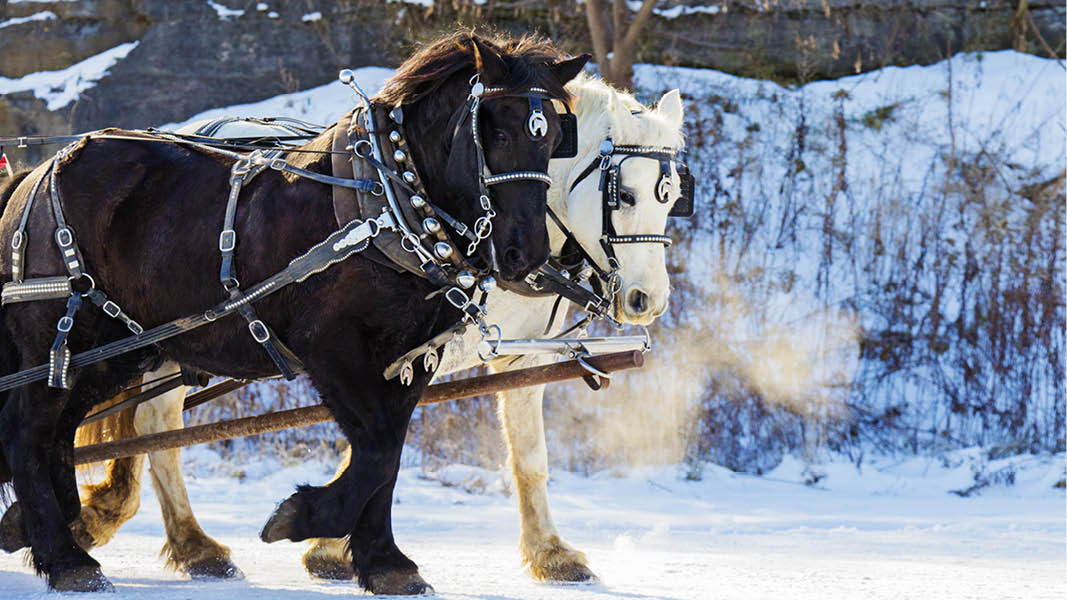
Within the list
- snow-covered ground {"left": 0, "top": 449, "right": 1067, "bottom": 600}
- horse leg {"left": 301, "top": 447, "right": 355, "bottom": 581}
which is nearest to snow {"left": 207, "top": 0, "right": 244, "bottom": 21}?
snow-covered ground {"left": 0, "top": 449, "right": 1067, "bottom": 600}

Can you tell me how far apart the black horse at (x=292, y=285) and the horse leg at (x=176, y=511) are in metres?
0.80

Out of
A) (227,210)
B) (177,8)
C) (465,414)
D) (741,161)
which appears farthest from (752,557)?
(177,8)

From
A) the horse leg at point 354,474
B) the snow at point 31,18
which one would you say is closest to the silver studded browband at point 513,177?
the horse leg at point 354,474

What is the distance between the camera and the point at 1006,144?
11836 millimetres

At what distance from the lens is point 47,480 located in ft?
15.3

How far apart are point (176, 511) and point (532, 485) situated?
159 centimetres

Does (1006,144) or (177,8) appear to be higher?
(177,8)

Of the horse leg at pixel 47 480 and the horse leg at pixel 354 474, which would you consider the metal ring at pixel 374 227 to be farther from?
the horse leg at pixel 47 480

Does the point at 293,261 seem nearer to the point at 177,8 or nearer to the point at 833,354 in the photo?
the point at 833,354

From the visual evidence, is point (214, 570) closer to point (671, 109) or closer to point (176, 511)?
point (176, 511)

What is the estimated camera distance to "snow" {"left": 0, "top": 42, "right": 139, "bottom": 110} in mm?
12875

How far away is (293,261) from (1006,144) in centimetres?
930

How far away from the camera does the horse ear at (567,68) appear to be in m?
4.42

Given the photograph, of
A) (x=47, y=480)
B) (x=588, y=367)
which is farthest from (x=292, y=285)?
(x=47, y=480)
